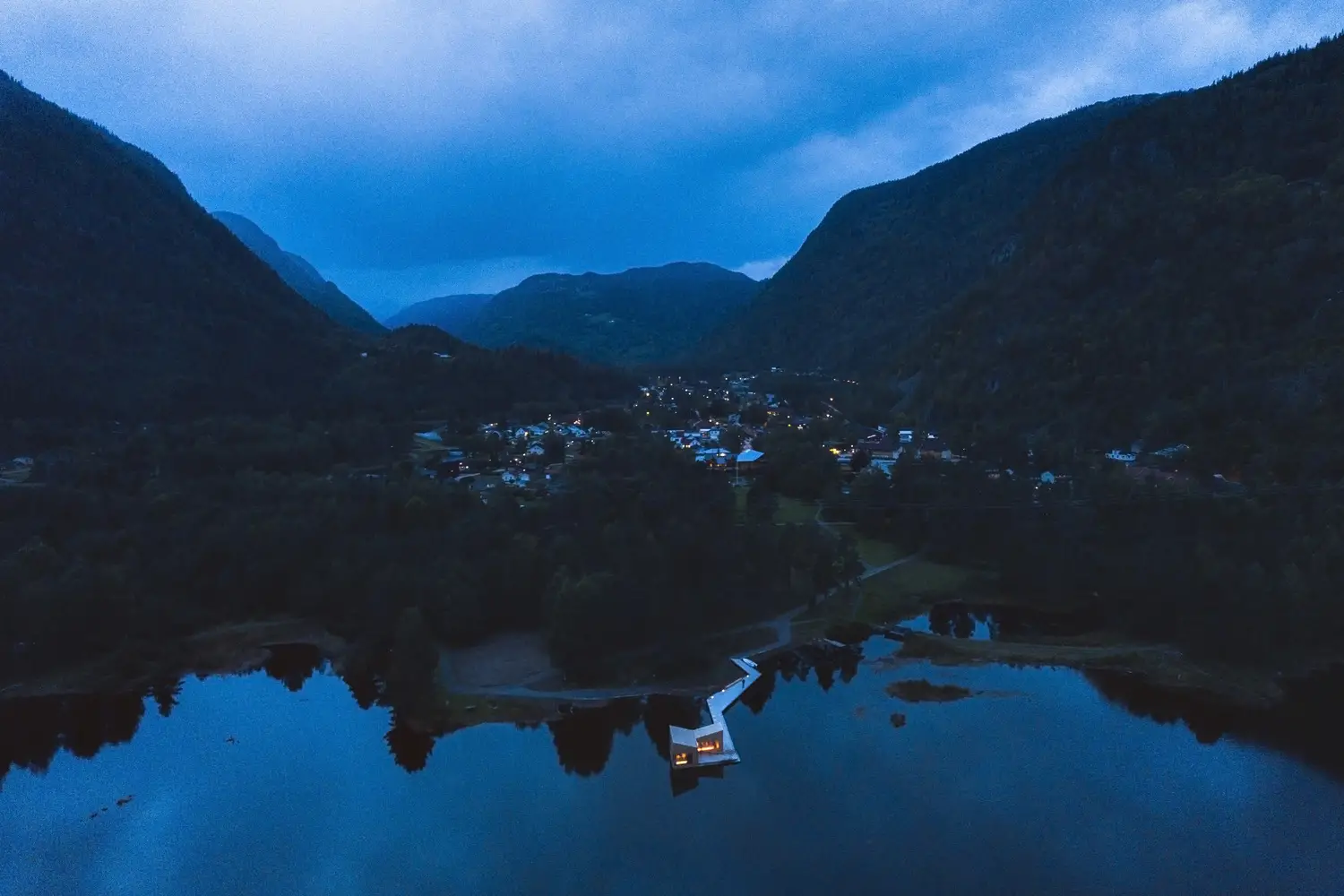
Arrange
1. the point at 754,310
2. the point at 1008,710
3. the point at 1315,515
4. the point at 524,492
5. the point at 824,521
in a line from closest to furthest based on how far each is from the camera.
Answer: the point at 1008,710 → the point at 1315,515 → the point at 824,521 → the point at 524,492 → the point at 754,310

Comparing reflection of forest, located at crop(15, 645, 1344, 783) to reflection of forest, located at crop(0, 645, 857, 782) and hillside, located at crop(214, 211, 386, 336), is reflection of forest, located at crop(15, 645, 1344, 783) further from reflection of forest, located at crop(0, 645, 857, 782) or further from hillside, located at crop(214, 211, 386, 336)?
hillside, located at crop(214, 211, 386, 336)

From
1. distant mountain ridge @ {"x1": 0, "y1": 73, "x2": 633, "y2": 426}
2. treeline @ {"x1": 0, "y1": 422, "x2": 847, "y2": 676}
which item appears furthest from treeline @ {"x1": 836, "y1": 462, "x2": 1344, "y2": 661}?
distant mountain ridge @ {"x1": 0, "y1": 73, "x2": 633, "y2": 426}

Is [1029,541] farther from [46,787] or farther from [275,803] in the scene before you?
[46,787]

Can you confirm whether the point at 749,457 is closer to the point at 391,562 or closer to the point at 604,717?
the point at 391,562

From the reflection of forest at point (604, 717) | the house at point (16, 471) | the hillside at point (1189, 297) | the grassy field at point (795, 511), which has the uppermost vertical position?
the hillside at point (1189, 297)

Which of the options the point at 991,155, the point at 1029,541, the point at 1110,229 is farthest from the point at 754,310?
the point at 1029,541

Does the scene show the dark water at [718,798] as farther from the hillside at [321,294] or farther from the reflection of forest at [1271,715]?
the hillside at [321,294]

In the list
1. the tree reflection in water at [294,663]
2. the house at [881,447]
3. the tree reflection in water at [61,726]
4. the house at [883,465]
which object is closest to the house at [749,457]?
the house at [881,447]
